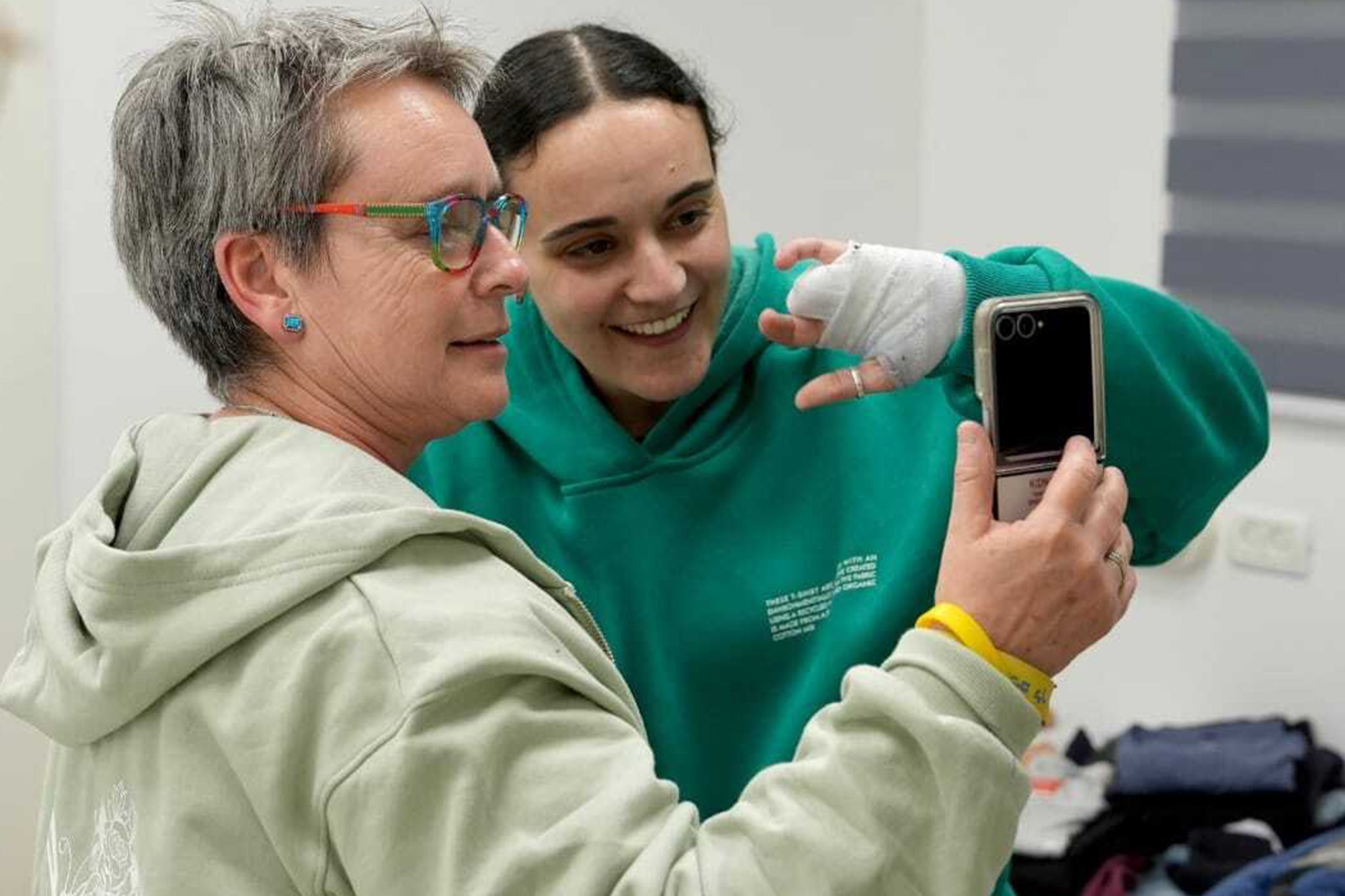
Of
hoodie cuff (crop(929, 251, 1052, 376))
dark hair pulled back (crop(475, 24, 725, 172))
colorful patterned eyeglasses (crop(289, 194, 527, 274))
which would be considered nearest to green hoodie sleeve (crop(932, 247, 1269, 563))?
hoodie cuff (crop(929, 251, 1052, 376))

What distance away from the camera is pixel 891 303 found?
59.3 inches

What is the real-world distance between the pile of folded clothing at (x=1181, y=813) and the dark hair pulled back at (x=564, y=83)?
1653mm

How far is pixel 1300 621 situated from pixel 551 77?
209cm

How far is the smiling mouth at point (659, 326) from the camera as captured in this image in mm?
1733

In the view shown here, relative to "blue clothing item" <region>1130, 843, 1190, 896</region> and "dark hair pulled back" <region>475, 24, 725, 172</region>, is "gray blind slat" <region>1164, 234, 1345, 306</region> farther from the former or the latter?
"dark hair pulled back" <region>475, 24, 725, 172</region>

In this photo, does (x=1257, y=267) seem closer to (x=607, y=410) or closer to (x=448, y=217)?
(x=607, y=410)

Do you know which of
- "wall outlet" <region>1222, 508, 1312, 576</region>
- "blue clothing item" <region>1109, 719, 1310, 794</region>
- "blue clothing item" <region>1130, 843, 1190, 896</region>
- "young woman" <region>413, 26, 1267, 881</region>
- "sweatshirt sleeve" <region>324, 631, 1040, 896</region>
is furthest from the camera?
"wall outlet" <region>1222, 508, 1312, 576</region>

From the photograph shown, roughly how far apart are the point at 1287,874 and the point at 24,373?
2.03 meters

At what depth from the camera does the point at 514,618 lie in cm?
107

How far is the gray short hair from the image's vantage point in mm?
1189

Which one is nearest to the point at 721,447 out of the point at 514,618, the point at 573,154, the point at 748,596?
the point at 748,596

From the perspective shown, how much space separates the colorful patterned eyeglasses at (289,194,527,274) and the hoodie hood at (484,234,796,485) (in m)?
0.49

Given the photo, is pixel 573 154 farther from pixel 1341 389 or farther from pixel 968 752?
pixel 1341 389

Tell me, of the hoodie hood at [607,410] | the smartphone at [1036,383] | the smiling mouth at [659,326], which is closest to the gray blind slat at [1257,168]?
the hoodie hood at [607,410]
